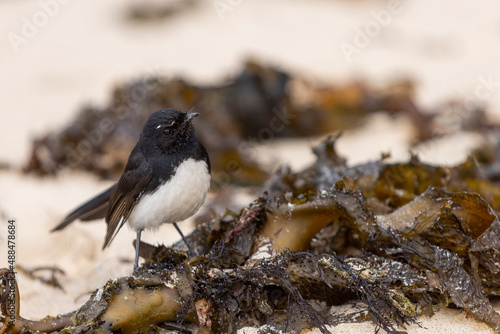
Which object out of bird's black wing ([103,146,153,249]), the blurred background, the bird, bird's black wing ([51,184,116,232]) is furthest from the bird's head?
the blurred background

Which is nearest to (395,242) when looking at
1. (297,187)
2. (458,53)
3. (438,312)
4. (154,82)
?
(438,312)

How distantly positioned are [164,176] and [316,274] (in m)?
1.01

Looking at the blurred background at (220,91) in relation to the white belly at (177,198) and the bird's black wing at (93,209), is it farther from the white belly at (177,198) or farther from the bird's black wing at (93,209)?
the white belly at (177,198)

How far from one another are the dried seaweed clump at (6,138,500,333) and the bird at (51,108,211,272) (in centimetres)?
26

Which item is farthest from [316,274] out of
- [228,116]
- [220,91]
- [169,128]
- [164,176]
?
[220,91]

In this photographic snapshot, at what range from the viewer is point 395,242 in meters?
2.71

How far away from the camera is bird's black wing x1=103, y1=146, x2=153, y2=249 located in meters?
3.12

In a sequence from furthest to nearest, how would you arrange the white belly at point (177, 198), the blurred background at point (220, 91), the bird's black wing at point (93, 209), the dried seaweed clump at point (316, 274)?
the blurred background at point (220, 91) < the bird's black wing at point (93, 209) < the white belly at point (177, 198) < the dried seaweed clump at point (316, 274)

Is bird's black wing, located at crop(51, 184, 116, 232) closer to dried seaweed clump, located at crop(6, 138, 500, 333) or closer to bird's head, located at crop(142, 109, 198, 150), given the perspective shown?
bird's head, located at crop(142, 109, 198, 150)

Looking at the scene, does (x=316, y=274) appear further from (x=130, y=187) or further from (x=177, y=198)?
A: (x=130, y=187)

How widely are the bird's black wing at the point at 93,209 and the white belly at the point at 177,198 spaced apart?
59cm

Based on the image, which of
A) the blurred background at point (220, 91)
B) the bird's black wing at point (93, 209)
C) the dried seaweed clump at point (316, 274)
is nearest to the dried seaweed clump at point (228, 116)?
the blurred background at point (220, 91)

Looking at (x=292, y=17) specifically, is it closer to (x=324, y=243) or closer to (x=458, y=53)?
(x=458, y=53)

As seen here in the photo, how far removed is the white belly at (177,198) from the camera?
304cm
